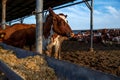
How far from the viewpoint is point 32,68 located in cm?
570

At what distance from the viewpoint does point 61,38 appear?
857cm

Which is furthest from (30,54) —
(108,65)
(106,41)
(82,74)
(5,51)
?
(106,41)

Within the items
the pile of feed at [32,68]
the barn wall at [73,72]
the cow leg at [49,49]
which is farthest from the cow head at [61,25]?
the barn wall at [73,72]

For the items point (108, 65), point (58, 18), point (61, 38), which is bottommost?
point (108, 65)

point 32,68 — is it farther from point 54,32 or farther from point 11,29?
point 11,29

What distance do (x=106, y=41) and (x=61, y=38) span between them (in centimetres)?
1268

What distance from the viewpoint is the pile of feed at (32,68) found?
16.8ft

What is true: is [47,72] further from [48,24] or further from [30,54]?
[48,24]

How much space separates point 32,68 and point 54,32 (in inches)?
114

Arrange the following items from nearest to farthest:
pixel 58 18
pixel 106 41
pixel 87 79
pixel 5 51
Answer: pixel 87 79
pixel 5 51
pixel 58 18
pixel 106 41

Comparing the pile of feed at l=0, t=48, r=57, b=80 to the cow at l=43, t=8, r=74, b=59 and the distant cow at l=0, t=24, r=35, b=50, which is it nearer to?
the cow at l=43, t=8, r=74, b=59

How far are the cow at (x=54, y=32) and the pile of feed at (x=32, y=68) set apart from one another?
1.78 metres

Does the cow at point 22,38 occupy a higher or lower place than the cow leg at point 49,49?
higher

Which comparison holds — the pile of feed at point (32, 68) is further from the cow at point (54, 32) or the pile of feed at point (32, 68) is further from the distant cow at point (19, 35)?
the distant cow at point (19, 35)
